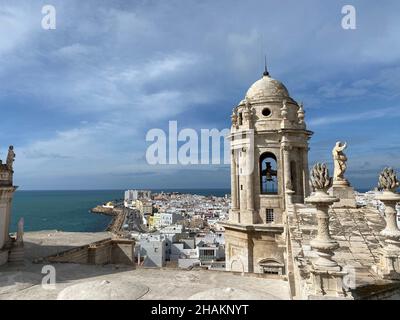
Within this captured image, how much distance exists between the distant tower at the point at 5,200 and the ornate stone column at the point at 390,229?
15625mm

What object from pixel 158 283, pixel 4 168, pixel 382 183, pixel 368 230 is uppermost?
pixel 4 168

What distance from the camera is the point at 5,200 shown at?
16.4 metres

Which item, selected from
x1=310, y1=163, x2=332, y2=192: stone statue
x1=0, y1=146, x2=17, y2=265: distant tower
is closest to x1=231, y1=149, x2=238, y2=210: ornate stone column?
x1=0, y1=146, x2=17, y2=265: distant tower

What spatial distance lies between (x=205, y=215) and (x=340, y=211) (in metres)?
115

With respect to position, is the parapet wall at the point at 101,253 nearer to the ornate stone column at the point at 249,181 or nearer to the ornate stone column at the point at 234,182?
the ornate stone column at the point at 234,182

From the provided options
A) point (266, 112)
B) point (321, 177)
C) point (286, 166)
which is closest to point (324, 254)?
point (321, 177)

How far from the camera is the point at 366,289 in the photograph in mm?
6836

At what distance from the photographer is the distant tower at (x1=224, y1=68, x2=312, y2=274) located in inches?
725

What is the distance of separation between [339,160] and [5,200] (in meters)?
15.8

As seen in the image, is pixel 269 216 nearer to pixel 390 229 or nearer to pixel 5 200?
pixel 390 229

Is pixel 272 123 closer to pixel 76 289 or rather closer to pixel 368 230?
pixel 368 230

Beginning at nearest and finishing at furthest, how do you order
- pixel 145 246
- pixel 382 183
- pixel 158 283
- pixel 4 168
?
pixel 382 183, pixel 158 283, pixel 4 168, pixel 145 246

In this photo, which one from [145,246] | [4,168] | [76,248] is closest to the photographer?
[4,168]
